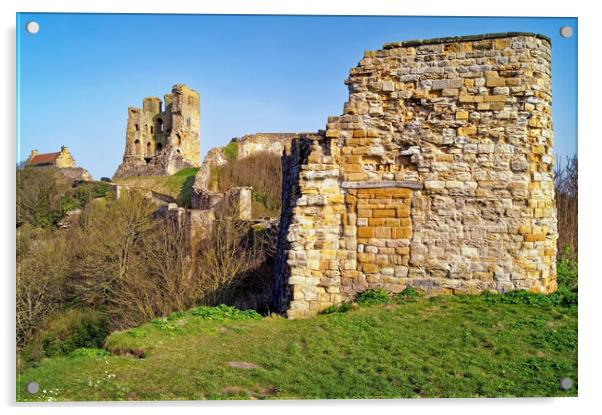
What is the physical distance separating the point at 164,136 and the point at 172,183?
36.3 feet

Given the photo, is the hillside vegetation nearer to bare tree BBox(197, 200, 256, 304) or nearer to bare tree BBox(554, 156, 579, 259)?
bare tree BBox(554, 156, 579, 259)

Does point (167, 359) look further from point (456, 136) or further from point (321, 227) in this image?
point (456, 136)

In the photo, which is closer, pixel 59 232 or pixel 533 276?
pixel 533 276

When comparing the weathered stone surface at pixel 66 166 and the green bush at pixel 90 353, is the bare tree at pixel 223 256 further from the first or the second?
the weathered stone surface at pixel 66 166

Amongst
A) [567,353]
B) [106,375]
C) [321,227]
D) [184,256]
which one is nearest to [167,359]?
[106,375]

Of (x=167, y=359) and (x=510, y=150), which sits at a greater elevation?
(x=510, y=150)

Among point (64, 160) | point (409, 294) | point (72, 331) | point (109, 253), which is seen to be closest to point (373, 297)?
point (409, 294)

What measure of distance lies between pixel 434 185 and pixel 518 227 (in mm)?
1210

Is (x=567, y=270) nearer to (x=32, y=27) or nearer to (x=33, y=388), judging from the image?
(x=33, y=388)

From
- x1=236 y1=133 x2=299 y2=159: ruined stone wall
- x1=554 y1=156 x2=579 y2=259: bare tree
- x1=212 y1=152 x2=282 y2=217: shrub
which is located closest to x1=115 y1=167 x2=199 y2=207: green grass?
x1=212 y1=152 x2=282 y2=217: shrub

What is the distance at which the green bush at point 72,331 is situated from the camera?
13.3 metres

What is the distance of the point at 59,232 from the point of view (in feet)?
66.8

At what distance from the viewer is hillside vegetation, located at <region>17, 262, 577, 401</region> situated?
217 inches

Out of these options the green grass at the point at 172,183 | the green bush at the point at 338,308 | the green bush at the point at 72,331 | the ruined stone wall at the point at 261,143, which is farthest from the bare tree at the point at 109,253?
the ruined stone wall at the point at 261,143
